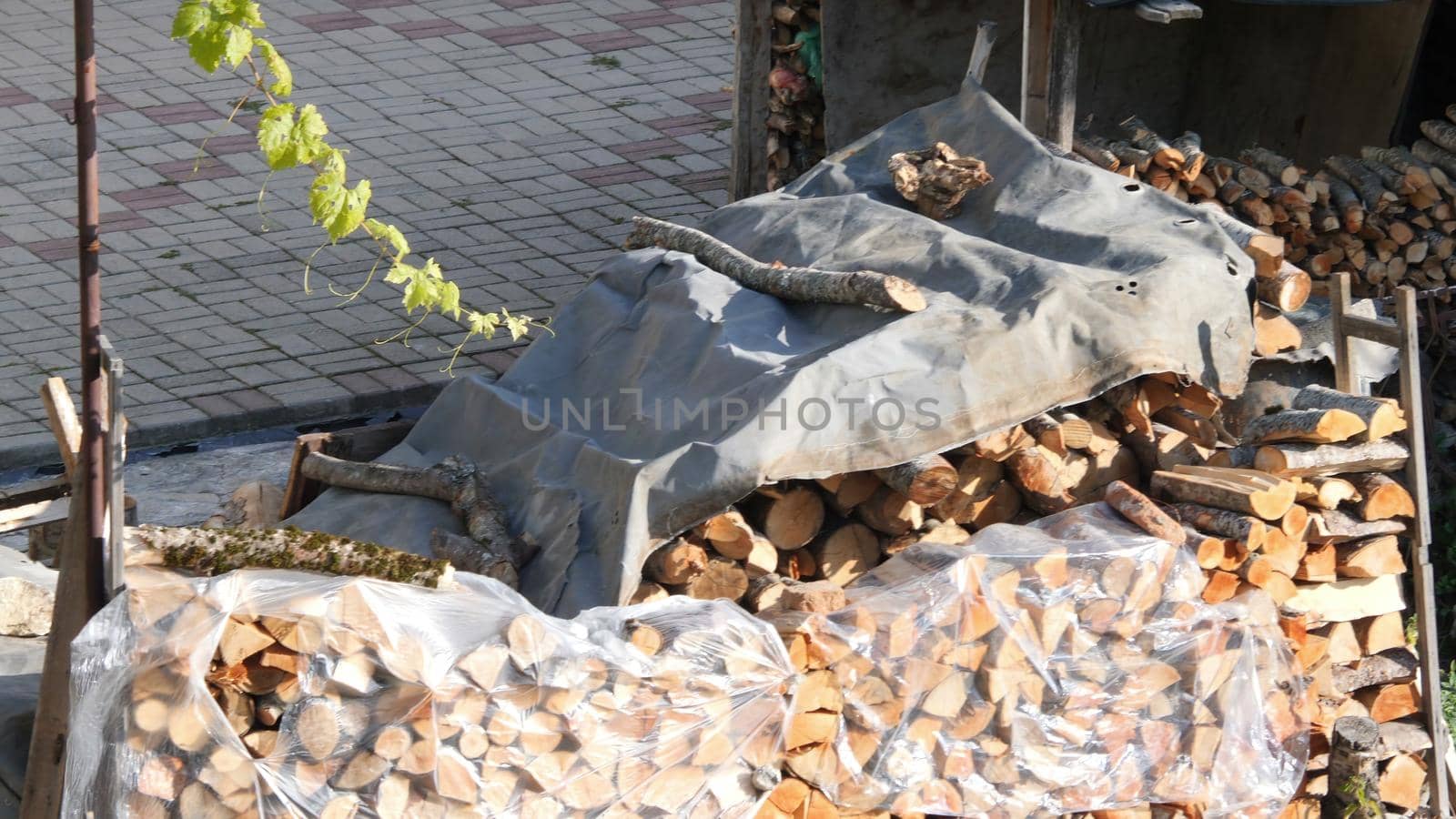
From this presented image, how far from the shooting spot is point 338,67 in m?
12.4

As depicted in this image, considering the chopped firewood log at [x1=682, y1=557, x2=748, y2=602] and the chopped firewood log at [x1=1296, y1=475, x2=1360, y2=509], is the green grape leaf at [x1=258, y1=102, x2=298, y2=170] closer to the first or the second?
the chopped firewood log at [x1=682, y1=557, x2=748, y2=602]

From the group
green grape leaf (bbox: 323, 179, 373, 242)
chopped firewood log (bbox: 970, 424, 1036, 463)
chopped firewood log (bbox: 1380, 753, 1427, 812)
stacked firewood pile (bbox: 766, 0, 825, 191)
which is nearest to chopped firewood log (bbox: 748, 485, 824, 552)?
chopped firewood log (bbox: 970, 424, 1036, 463)

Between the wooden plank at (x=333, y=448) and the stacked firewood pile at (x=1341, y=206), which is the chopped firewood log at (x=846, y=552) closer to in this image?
the wooden plank at (x=333, y=448)

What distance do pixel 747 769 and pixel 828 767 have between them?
303mm

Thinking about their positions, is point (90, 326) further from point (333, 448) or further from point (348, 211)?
point (333, 448)

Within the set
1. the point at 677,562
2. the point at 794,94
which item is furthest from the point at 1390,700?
the point at 794,94

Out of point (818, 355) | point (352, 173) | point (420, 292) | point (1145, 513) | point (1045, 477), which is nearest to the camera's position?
point (420, 292)

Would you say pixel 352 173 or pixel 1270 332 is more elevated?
pixel 1270 332

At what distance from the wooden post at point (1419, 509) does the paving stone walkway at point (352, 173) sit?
4.36m

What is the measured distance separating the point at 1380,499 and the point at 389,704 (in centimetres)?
317

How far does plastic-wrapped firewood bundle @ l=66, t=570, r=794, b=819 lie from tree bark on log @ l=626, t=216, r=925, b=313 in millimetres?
1550

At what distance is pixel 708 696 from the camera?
4.37 m

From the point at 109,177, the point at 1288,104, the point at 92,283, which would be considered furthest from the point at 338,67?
the point at 92,283

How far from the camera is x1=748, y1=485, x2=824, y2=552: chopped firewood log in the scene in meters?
5.20
